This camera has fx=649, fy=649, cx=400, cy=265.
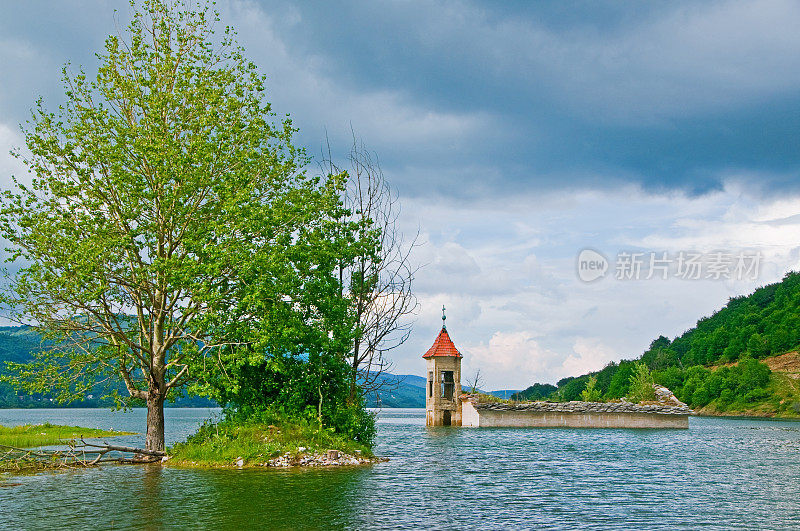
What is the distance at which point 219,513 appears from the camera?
17.6 meters

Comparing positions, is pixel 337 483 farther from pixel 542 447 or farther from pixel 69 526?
pixel 542 447

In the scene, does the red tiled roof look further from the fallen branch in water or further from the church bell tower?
the fallen branch in water

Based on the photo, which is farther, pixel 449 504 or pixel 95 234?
pixel 95 234

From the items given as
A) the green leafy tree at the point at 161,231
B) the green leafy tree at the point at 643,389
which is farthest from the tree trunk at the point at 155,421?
the green leafy tree at the point at 643,389

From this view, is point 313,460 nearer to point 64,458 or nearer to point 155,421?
point 155,421

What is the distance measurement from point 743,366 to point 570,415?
92.1 metres

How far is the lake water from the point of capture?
17.1 m

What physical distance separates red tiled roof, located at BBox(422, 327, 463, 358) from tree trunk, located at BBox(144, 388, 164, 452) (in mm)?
42348

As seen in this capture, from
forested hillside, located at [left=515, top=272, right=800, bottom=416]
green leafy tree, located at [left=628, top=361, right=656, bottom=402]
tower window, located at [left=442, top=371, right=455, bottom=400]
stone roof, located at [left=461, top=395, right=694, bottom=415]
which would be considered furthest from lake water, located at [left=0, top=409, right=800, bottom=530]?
forested hillside, located at [left=515, top=272, right=800, bottom=416]

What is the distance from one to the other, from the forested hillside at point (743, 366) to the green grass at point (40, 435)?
91.6 metres

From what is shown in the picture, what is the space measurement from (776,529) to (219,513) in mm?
14710

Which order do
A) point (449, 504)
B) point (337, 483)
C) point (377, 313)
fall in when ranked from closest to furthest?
point (449, 504) < point (337, 483) < point (377, 313)

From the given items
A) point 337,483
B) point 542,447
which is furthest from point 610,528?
point 542,447

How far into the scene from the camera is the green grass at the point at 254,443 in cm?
2811
